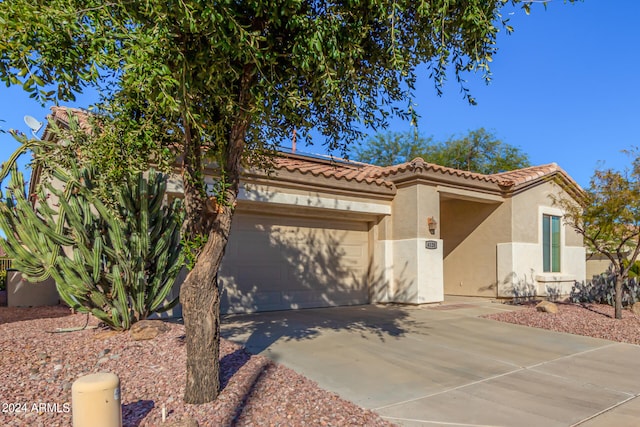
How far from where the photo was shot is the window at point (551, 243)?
14570 millimetres

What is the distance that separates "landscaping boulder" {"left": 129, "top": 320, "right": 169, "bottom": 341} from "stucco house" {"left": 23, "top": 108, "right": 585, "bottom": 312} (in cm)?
329

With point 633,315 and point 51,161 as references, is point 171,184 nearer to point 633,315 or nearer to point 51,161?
point 51,161

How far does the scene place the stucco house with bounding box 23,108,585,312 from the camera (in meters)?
10.6

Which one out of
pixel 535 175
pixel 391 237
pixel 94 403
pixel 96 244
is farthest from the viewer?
pixel 535 175

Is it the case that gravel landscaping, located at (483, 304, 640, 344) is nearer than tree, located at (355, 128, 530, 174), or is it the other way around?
gravel landscaping, located at (483, 304, 640, 344)

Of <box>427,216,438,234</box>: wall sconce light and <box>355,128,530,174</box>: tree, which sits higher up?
<box>355,128,530,174</box>: tree

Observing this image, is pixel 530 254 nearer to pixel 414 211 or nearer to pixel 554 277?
pixel 554 277

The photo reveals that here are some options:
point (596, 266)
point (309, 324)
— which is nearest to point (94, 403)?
point (309, 324)

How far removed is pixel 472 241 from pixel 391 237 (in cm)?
385

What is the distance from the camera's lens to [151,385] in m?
4.77

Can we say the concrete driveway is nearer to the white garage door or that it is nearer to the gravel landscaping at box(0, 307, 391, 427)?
the gravel landscaping at box(0, 307, 391, 427)

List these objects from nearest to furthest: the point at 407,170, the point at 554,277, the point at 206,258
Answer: the point at 206,258 < the point at 407,170 < the point at 554,277

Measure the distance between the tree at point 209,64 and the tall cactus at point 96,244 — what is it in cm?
147

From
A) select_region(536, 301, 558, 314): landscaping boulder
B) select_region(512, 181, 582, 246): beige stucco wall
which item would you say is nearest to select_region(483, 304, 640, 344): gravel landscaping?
select_region(536, 301, 558, 314): landscaping boulder
